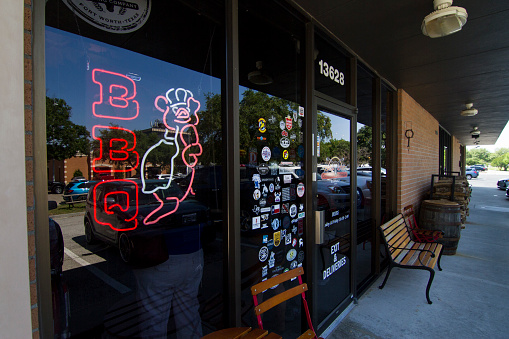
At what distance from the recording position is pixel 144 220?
1425 mm

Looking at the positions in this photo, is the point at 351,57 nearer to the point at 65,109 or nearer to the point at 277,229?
the point at 277,229

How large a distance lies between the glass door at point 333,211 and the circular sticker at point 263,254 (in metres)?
0.59

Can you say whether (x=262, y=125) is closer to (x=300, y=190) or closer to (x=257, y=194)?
(x=257, y=194)

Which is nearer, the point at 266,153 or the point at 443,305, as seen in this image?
the point at 266,153

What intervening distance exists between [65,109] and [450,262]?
5.31 metres

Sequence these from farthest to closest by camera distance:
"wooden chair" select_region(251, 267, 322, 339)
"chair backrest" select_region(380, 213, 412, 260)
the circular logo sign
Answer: "chair backrest" select_region(380, 213, 412, 260) < "wooden chair" select_region(251, 267, 322, 339) < the circular logo sign

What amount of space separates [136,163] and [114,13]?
29.9 inches

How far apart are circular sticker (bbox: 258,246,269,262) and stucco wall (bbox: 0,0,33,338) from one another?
1.38 meters

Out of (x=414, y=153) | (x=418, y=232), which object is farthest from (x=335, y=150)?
(x=414, y=153)

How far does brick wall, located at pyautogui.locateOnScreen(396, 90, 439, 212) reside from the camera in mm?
4477

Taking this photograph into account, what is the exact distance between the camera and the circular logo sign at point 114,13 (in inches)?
48.2

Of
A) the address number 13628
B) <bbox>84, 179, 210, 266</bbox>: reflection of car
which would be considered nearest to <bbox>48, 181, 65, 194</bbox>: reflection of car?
<bbox>84, 179, 210, 266</bbox>: reflection of car

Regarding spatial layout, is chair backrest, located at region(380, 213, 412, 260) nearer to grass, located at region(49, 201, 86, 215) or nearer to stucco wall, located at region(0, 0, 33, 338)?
grass, located at region(49, 201, 86, 215)

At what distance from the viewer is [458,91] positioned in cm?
487
